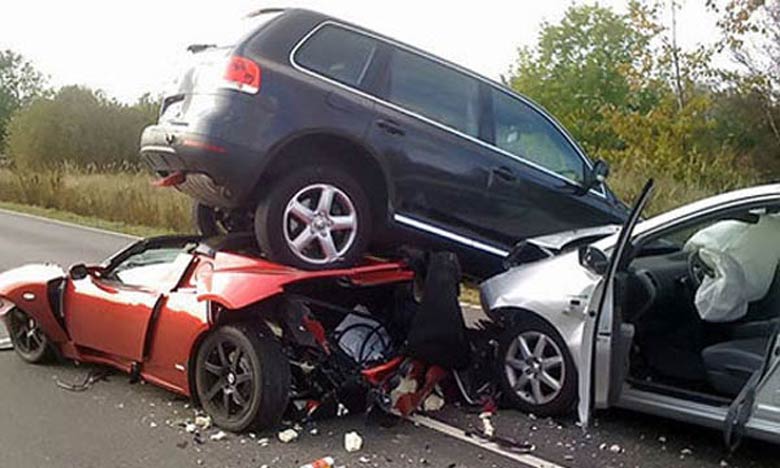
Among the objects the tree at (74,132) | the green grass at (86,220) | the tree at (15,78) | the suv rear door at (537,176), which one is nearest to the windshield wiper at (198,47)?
the suv rear door at (537,176)

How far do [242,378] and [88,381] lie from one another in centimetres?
169

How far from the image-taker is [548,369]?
5082 mm

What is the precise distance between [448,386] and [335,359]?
0.95m

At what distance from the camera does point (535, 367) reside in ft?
16.8

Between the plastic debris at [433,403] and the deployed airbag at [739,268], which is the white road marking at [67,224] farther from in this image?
the deployed airbag at [739,268]

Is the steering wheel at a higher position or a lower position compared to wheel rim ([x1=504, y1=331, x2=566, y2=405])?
higher

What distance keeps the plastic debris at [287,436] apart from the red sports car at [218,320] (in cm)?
11

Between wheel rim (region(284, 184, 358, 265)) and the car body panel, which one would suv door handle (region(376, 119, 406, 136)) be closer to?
wheel rim (region(284, 184, 358, 265))

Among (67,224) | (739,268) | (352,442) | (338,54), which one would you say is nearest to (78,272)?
(338,54)

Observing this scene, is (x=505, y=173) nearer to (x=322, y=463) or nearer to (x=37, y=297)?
(x=322, y=463)

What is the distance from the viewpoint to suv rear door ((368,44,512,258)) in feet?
19.2

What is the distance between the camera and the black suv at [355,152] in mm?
5320

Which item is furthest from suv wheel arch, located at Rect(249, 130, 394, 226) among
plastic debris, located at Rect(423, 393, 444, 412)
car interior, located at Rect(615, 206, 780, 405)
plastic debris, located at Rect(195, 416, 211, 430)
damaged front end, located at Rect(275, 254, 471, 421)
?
car interior, located at Rect(615, 206, 780, 405)

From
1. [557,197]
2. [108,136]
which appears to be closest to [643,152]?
[557,197]
